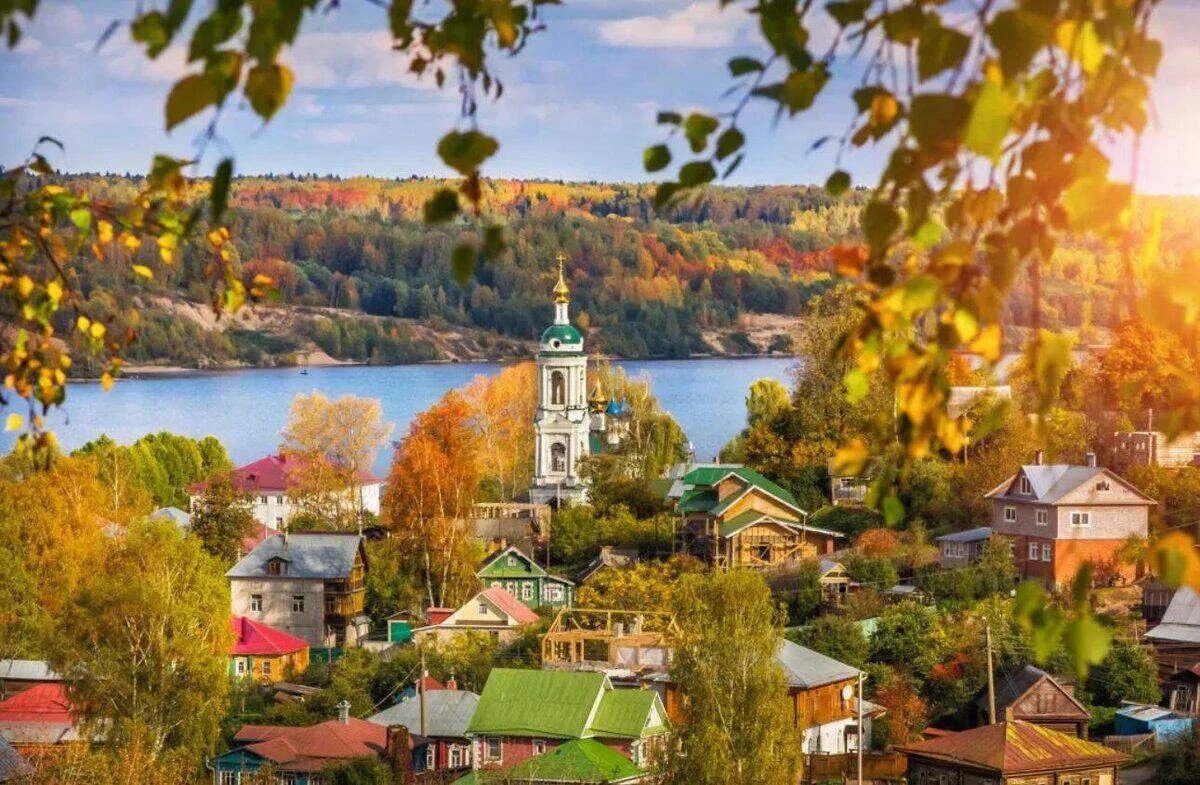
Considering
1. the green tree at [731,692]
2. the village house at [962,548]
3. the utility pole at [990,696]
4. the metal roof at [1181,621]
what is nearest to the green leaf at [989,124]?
Result: the green tree at [731,692]

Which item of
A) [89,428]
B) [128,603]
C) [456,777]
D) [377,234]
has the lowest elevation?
[456,777]

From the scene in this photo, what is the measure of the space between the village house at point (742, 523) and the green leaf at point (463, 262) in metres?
28.1

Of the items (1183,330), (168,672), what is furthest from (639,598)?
(1183,330)

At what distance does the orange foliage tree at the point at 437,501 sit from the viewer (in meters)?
32.0

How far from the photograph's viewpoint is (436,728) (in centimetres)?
2328

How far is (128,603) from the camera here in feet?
73.7

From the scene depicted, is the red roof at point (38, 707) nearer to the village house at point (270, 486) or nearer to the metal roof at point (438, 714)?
the metal roof at point (438, 714)

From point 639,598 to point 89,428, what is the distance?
216 feet

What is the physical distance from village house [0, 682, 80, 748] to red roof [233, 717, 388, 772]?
8.80ft

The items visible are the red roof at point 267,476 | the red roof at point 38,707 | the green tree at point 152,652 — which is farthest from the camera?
the red roof at point 267,476

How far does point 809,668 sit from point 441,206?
21.5 m

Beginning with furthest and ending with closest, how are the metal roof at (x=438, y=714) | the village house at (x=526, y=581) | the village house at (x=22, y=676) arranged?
the village house at (x=526, y=581) → the village house at (x=22, y=676) → the metal roof at (x=438, y=714)

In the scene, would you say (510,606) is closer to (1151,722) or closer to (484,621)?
(484,621)

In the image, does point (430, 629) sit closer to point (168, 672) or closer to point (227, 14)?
point (168, 672)
